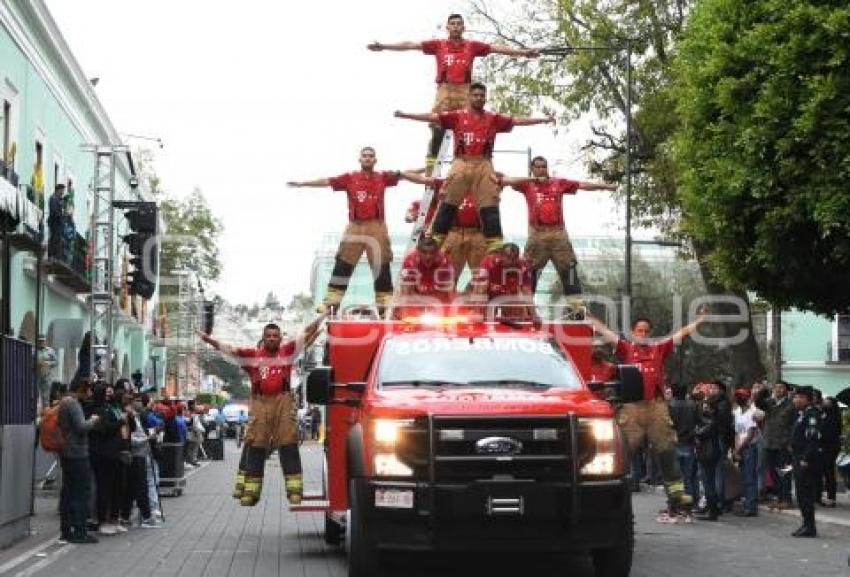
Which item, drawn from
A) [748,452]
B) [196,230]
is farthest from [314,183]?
[196,230]

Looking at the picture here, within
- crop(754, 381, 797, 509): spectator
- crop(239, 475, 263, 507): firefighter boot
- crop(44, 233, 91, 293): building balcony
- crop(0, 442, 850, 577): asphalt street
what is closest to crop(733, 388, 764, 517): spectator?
crop(754, 381, 797, 509): spectator

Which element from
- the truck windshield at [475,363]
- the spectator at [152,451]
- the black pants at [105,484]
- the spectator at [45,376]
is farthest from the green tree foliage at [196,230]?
the truck windshield at [475,363]

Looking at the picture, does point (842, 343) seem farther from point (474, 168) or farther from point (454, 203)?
point (454, 203)

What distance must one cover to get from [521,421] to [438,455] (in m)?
0.67

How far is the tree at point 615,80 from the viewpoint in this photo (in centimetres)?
2969

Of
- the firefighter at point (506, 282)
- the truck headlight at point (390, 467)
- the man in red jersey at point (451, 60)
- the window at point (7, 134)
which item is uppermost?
the window at point (7, 134)

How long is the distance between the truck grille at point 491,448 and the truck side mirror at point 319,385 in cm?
140

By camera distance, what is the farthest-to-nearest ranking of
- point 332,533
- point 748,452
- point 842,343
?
point 842,343
point 748,452
point 332,533

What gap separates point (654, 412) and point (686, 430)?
2850 millimetres

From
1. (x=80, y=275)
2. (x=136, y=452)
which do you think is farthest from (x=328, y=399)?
(x=80, y=275)

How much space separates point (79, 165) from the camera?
35.4 metres

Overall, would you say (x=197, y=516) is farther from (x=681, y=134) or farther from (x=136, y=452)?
(x=681, y=134)

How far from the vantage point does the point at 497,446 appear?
998 cm

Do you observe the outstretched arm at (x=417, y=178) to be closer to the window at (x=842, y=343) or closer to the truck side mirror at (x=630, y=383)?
the truck side mirror at (x=630, y=383)
